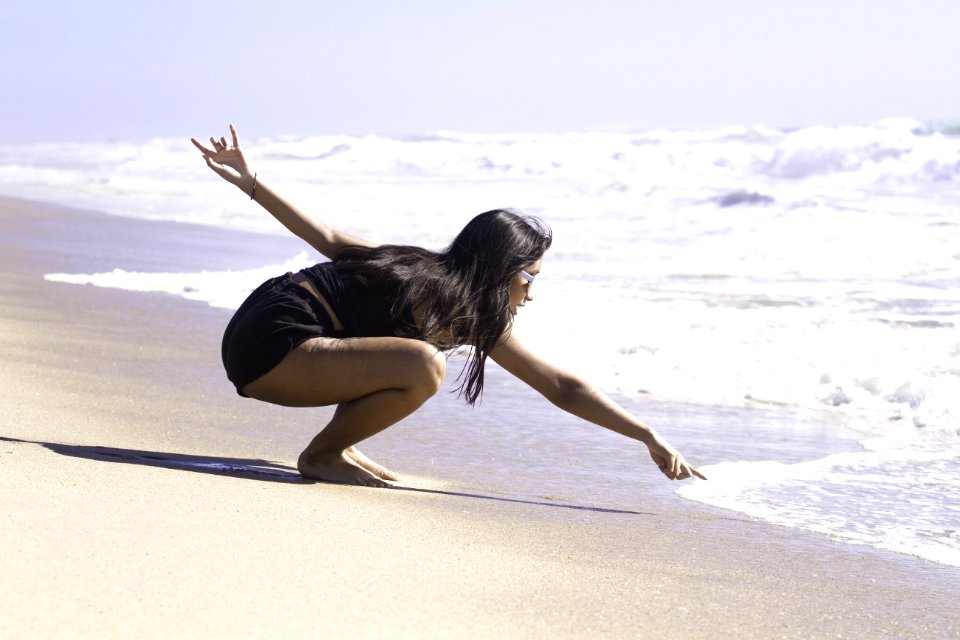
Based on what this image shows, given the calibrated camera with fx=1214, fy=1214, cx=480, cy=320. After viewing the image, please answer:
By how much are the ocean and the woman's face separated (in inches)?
11.7

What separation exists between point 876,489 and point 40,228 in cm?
1121

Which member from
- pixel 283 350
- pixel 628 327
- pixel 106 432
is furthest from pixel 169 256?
pixel 283 350

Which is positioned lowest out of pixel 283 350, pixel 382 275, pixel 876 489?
pixel 876 489

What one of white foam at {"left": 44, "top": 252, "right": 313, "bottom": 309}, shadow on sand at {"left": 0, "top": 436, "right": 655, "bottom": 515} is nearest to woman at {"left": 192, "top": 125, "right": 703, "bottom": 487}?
shadow on sand at {"left": 0, "top": 436, "right": 655, "bottom": 515}

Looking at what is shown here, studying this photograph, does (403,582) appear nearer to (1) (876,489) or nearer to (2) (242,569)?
(2) (242,569)

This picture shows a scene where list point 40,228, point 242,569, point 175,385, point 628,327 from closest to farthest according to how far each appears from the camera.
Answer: point 242,569 → point 175,385 → point 628,327 → point 40,228

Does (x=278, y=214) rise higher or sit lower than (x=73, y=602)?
higher

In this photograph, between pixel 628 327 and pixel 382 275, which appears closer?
pixel 382 275

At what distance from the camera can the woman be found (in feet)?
11.1

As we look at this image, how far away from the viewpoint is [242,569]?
8.08 feet

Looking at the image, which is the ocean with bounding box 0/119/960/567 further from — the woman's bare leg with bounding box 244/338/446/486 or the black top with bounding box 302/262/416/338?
the woman's bare leg with bounding box 244/338/446/486

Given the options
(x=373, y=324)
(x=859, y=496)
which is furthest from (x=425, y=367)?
(x=859, y=496)

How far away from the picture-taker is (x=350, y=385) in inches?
135

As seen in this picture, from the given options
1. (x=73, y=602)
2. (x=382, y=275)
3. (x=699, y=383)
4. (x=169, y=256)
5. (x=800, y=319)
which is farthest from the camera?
(x=169, y=256)
